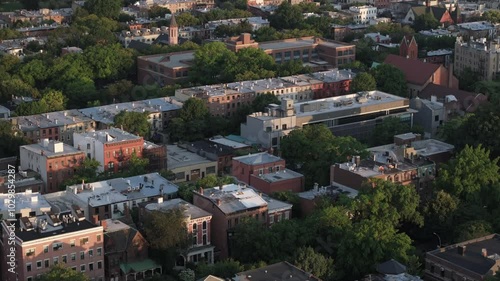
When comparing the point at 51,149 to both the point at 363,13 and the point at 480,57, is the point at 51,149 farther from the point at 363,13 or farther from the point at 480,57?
the point at 363,13

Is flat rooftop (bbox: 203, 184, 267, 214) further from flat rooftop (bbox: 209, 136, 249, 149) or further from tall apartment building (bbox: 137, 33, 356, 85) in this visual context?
tall apartment building (bbox: 137, 33, 356, 85)

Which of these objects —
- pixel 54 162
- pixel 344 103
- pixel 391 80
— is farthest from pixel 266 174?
pixel 391 80

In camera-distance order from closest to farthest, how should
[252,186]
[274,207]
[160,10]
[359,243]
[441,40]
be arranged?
[359,243]
[274,207]
[252,186]
[441,40]
[160,10]

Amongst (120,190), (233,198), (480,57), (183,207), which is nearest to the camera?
(183,207)

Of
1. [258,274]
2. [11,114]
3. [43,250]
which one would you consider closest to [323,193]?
[258,274]

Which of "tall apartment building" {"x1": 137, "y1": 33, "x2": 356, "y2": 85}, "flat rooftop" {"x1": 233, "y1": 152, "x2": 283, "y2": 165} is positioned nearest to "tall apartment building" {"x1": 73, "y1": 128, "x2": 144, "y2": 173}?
"flat rooftop" {"x1": 233, "y1": 152, "x2": 283, "y2": 165}

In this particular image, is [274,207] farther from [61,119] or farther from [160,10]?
[160,10]
